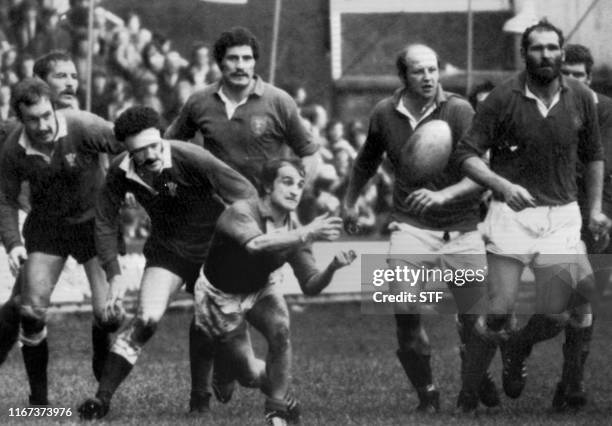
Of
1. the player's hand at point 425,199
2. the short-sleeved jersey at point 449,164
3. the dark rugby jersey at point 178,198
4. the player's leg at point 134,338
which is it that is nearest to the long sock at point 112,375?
the player's leg at point 134,338

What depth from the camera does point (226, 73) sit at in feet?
34.1

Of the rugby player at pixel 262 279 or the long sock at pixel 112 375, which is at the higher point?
the rugby player at pixel 262 279

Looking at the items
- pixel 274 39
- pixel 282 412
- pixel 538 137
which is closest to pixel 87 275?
pixel 282 412

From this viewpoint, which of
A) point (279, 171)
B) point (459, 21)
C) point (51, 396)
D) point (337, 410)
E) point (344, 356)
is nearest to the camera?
point (279, 171)

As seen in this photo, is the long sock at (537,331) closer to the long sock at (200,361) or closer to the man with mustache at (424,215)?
the man with mustache at (424,215)

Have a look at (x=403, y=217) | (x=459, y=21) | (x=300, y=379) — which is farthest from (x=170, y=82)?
(x=403, y=217)

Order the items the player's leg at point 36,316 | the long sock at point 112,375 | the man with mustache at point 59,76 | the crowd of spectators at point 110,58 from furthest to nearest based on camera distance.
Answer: the crowd of spectators at point 110,58, the man with mustache at point 59,76, the player's leg at point 36,316, the long sock at point 112,375

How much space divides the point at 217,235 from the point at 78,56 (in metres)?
5.67

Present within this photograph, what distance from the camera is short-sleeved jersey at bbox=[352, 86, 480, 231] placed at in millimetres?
10055

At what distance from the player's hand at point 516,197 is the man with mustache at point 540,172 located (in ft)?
0.23

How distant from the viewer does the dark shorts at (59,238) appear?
33.3ft

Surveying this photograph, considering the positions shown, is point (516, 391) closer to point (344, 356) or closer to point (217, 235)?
point (217, 235)

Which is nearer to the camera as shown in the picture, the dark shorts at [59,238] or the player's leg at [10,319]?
the dark shorts at [59,238]

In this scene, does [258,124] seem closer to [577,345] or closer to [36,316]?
[36,316]
